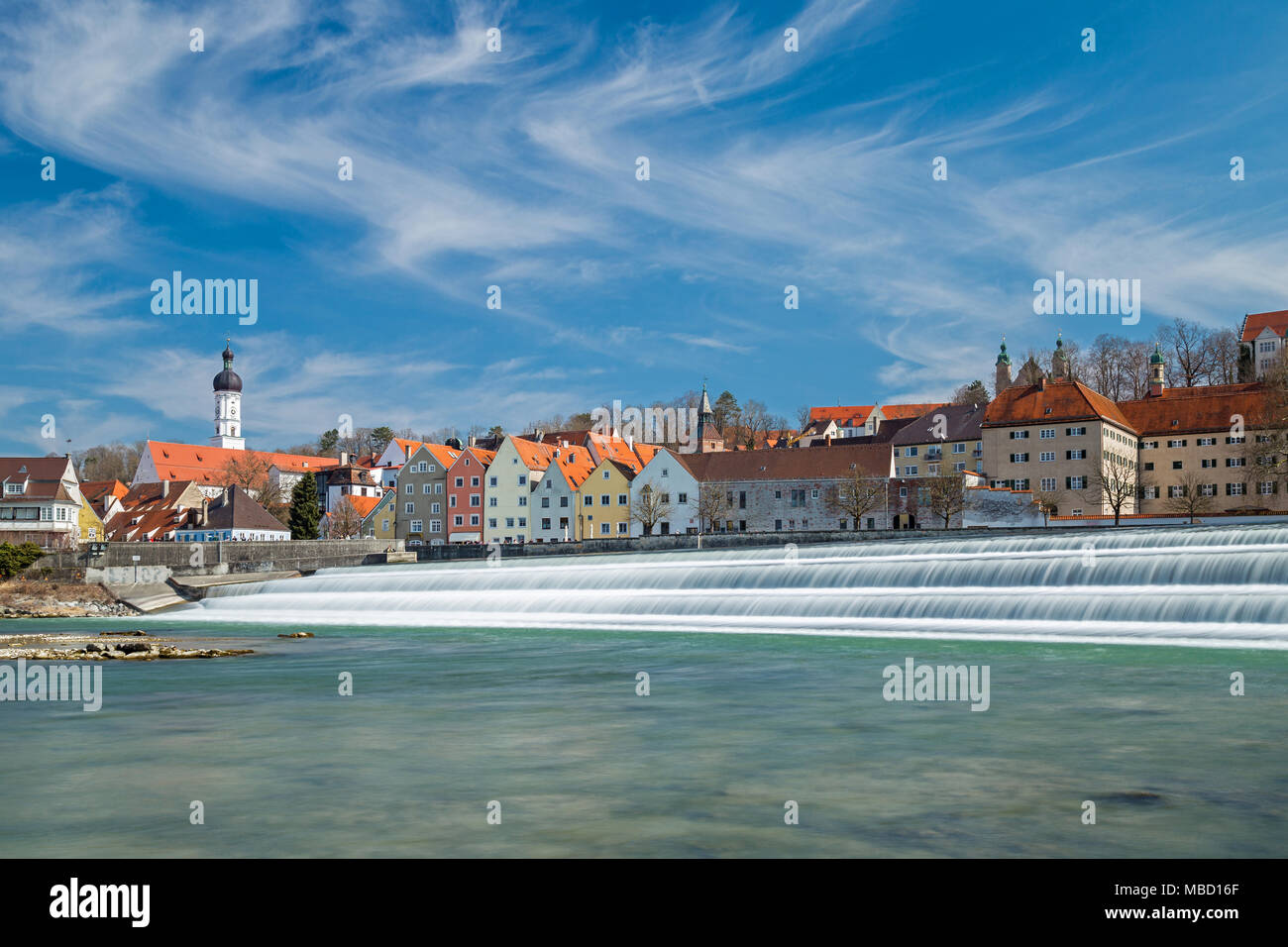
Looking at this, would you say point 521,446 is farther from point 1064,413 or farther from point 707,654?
point 707,654

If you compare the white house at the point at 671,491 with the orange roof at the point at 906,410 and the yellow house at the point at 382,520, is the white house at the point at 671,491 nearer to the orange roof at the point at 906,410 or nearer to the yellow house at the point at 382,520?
the yellow house at the point at 382,520

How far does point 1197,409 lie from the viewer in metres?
80.6

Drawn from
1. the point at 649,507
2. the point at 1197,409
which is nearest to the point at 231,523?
the point at 649,507

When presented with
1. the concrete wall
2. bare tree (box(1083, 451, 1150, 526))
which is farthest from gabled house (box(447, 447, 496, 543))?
bare tree (box(1083, 451, 1150, 526))

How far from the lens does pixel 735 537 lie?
66250 millimetres

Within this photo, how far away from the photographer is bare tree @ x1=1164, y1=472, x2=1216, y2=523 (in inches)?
2867

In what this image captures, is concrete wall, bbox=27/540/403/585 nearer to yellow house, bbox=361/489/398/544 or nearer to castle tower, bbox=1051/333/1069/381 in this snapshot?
yellow house, bbox=361/489/398/544

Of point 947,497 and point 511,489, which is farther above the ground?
point 511,489

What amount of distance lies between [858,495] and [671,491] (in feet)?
49.1

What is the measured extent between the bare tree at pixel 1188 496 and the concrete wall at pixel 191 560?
53.3 m

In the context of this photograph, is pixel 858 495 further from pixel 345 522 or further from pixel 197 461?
pixel 197 461

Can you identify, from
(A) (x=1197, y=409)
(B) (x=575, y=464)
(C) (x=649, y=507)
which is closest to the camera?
(A) (x=1197, y=409)
